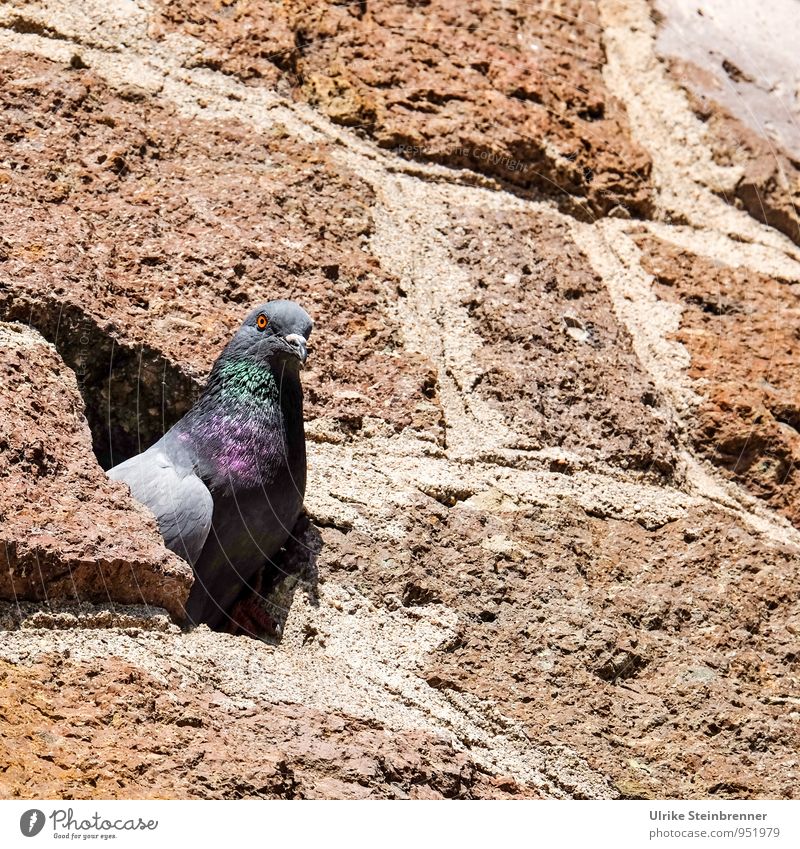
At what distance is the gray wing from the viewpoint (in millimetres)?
2215

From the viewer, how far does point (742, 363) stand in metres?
2.71

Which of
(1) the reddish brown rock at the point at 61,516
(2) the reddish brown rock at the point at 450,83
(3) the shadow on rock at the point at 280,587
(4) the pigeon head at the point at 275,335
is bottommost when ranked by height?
(3) the shadow on rock at the point at 280,587

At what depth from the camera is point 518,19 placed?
3109mm

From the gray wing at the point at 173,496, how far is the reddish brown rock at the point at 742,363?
976 millimetres

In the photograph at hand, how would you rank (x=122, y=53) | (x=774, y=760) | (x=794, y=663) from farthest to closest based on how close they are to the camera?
1. (x=122, y=53)
2. (x=794, y=663)
3. (x=774, y=760)

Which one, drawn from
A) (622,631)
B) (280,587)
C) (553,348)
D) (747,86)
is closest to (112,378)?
(280,587)

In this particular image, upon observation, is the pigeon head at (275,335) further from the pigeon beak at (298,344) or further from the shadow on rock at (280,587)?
the shadow on rock at (280,587)

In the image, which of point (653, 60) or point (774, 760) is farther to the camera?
point (653, 60)

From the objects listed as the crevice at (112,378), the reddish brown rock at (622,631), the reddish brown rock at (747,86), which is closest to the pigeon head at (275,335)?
the crevice at (112,378)

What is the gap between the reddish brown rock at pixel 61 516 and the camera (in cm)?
182

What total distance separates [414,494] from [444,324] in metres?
0.42
